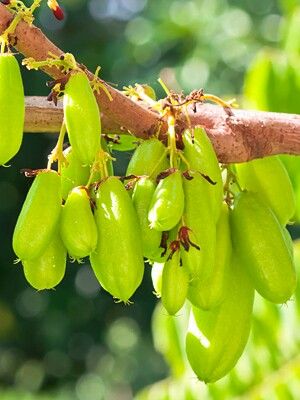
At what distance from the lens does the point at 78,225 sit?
1.19 metres

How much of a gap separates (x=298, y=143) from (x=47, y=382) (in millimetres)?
7869

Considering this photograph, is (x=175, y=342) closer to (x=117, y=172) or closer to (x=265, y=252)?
(x=265, y=252)

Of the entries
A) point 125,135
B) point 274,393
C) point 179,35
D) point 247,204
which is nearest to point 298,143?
point 247,204

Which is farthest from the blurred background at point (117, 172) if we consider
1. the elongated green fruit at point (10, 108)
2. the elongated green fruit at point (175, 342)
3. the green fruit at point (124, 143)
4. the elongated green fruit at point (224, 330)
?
the elongated green fruit at point (10, 108)

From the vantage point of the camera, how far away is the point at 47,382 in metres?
8.90

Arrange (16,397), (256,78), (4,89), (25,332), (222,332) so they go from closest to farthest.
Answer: (4,89) → (222,332) → (256,78) → (16,397) → (25,332)

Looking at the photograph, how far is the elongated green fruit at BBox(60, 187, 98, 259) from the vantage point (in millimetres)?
1182

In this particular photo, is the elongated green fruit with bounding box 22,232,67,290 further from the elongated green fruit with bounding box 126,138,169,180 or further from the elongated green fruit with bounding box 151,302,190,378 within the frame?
the elongated green fruit with bounding box 151,302,190,378

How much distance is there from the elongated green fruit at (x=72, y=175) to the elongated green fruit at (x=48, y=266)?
0.30 feet

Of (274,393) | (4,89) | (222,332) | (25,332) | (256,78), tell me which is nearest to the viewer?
(4,89)

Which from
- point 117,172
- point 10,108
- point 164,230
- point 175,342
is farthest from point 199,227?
point 117,172

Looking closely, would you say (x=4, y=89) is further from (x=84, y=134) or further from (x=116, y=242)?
(x=116, y=242)

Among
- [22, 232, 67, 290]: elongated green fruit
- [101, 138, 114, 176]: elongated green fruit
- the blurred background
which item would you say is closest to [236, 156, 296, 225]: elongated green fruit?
[101, 138, 114, 176]: elongated green fruit

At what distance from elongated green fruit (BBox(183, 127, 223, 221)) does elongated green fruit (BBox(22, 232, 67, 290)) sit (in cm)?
21
